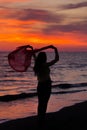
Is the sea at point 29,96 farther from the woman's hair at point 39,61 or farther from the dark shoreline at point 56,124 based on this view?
the woman's hair at point 39,61

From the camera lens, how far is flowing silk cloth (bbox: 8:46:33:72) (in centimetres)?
873

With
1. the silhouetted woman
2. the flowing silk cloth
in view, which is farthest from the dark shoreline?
the flowing silk cloth

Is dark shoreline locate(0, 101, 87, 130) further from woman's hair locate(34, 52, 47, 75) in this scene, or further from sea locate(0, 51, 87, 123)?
sea locate(0, 51, 87, 123)

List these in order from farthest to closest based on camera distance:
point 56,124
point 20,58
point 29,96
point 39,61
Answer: point 29,96 → point 56,124 → point 20,58 → point 39,61

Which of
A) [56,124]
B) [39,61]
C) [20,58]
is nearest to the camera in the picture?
[39,61]

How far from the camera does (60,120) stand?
445 inches

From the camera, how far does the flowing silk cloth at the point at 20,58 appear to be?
8727mm

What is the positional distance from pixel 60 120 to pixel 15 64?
3352 mm

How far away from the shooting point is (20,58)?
877cm

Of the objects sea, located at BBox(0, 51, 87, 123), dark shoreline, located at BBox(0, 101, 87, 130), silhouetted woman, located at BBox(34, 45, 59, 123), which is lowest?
sea, located at BBox(0, 51, 87, 123)

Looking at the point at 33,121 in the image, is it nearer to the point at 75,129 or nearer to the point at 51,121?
the point at 51,121

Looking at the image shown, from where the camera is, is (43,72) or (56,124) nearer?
(43,72)

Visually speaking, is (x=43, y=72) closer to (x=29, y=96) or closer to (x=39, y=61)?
(x=39, y=61)

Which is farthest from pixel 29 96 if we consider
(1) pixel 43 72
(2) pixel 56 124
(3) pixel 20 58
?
(1) pixel 43 72
